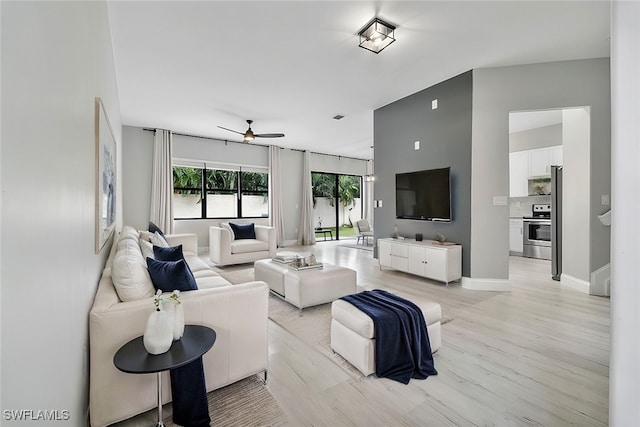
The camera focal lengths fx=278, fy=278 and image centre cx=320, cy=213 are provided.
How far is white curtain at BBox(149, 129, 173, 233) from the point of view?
245 inches

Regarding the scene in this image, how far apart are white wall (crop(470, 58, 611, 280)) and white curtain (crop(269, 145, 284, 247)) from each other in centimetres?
515

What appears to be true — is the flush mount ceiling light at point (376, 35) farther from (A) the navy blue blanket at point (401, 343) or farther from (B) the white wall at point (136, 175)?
(B) the white wall at point (136, 175)

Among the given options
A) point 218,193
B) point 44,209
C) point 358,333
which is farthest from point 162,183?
point 44,209

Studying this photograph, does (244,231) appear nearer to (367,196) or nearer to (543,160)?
(367,196)

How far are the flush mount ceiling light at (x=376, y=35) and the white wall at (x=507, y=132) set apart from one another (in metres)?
1.55

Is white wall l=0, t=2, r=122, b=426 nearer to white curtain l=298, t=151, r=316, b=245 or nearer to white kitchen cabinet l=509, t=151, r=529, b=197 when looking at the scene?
white curtain l=298, t=151, r=316, b=245

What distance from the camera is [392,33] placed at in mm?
2914

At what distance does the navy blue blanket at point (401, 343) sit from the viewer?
1.86m

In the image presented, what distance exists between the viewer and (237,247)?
5.17 meters

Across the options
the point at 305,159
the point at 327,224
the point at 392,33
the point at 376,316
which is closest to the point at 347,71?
the point at 392,33

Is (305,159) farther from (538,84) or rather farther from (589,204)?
(589,204)

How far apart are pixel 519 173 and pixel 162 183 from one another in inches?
319

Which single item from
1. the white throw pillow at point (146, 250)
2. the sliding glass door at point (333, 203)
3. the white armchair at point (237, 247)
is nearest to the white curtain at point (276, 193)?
the sliding glass door at point (333, 203)
